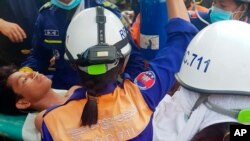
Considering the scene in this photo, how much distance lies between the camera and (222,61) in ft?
4.01

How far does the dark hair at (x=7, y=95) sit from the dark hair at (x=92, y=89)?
1.05 meters

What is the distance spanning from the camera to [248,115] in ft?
3.82

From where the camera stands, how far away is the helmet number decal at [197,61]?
4.12 feet

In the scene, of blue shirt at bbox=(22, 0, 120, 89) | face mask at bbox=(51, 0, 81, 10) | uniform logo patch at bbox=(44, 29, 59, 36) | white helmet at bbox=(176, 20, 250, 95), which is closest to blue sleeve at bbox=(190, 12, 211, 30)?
blue shirt at bbox=(22, 0, 120, 89)

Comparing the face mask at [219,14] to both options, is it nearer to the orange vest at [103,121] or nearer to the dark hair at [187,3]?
the dark hair at [187,3]

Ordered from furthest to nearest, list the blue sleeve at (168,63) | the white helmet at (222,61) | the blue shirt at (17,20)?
the blue shirt at (17,20) < the blue sleeve at (168,63) < the white helmet at (222,61)

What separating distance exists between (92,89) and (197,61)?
0.42 meters

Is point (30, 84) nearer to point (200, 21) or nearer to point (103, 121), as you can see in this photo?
point (103, 121)

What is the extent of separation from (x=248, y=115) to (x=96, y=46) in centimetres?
60

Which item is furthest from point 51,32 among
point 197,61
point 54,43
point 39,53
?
point 197,61

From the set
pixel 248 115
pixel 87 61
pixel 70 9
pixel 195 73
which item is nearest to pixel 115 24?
pixel 87 61

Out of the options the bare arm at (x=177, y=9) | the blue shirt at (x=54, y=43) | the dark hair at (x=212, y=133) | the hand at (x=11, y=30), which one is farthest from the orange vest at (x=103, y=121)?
the hand at (x=11, y=30)

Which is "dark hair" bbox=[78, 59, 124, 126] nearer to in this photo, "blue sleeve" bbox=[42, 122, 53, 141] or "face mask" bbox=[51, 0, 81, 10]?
"blue sleeve" bbox=[42, 122, 53, 141]

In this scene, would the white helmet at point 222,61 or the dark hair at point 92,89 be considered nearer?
the white helmet at point 222,61
